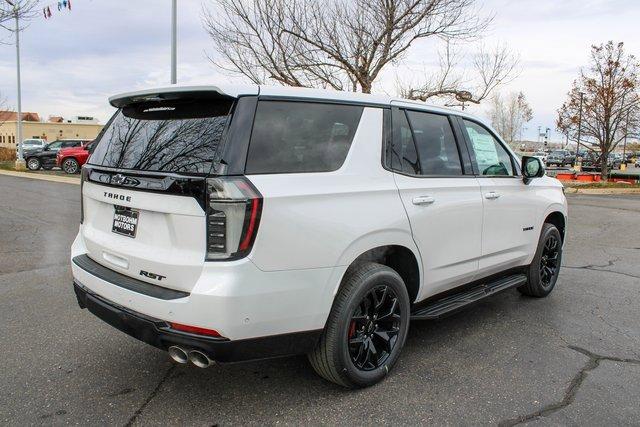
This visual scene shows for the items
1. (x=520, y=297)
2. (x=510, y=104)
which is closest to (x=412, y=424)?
(x=520, y=297)

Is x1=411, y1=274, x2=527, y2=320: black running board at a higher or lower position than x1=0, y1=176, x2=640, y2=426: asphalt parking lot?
higher

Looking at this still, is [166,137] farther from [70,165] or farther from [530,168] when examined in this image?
[70,165]

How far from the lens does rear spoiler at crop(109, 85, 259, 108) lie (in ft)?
8.88

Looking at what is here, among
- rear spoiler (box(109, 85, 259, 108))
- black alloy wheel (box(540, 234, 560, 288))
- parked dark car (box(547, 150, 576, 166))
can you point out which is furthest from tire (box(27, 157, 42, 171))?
parked dark car (box(547, 150, 576, 166))

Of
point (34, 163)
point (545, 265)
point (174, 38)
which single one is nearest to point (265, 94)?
point (545, 265)

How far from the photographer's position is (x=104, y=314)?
299 cm

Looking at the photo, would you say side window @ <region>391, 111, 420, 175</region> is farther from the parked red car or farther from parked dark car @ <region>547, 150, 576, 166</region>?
parked dark car @ <region>547, 150, 576, 166</region>

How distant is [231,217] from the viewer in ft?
8.32

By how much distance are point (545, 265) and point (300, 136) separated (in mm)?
3436

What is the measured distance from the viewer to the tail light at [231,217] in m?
2.53

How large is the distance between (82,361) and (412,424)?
228 cm

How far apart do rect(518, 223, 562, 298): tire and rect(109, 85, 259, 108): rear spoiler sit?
3438 millimetres

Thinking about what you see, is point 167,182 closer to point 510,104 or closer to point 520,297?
point 520,297

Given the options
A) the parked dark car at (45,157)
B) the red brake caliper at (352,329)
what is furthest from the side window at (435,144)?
the parked dark car at (45,157)
